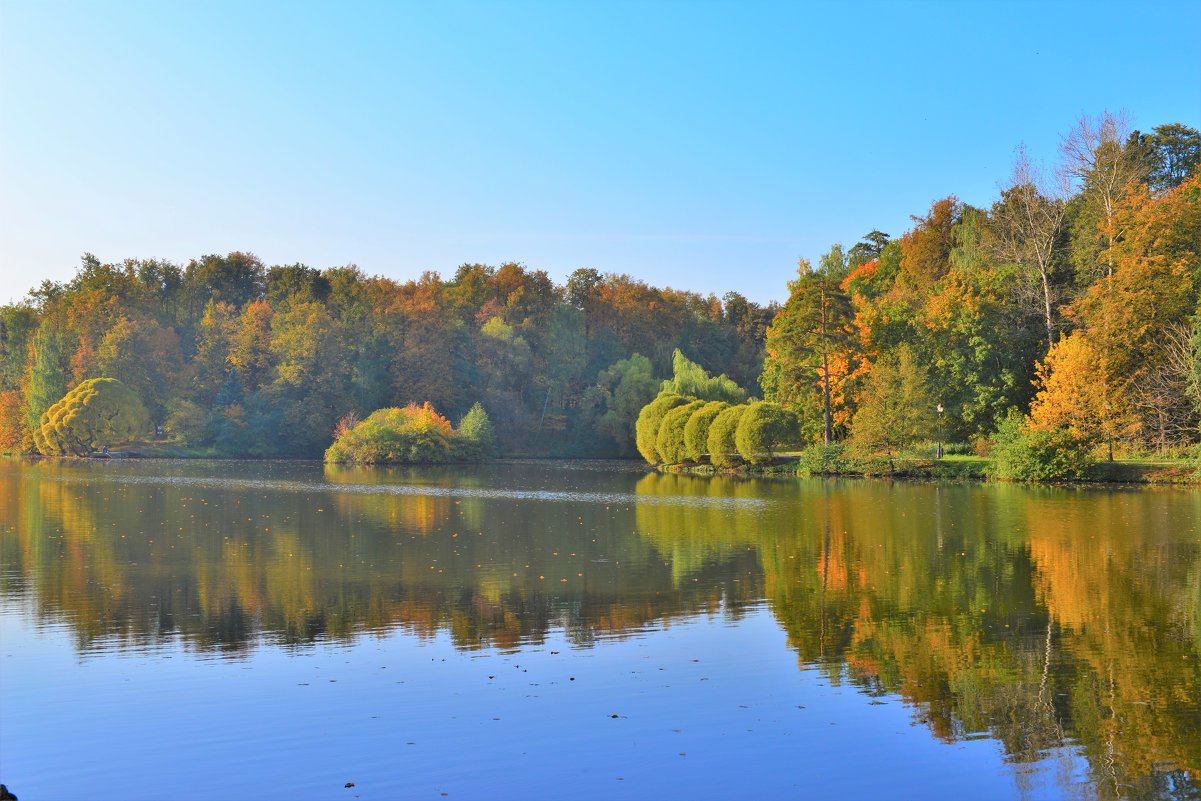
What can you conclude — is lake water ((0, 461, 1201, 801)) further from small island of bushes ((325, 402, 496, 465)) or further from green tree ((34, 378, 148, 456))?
green tree ((34, 378, 148, 456))

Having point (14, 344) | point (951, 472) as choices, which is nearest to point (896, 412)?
point (951, 472)

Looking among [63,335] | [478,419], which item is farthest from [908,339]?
[63,335]

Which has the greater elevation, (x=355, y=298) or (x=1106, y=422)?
(x=355, y=298)

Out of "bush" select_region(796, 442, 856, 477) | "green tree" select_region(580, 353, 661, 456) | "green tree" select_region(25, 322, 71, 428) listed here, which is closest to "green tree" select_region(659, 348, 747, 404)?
"green tree" select_region(580, 353, 661, 456)

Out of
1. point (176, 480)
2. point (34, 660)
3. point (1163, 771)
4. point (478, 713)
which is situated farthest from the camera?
point (176, 480)

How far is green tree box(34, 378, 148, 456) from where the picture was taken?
72.9 meters

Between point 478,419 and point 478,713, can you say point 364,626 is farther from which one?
point 478,419

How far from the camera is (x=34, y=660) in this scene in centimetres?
1128

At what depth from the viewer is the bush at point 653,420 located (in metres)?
58.5

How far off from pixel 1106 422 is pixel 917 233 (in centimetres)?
2720

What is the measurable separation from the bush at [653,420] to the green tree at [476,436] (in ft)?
38.4

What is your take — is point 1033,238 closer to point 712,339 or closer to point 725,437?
point 725,437

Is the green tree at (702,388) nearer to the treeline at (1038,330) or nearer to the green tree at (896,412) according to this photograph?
the treeline at (1038,330)

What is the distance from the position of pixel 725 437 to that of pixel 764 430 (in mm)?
2746
